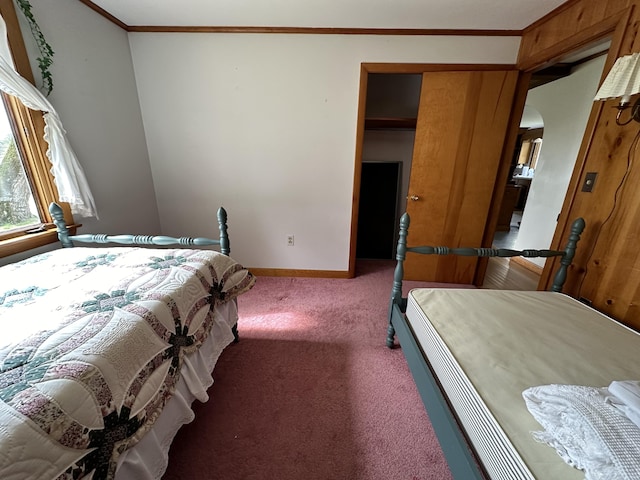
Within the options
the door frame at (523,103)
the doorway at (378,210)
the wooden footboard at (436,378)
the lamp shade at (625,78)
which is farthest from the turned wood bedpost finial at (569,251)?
the doorway at (378,210)

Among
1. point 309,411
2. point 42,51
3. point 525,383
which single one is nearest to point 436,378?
point 525,383

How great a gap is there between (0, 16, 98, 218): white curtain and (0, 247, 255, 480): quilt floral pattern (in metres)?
0.54

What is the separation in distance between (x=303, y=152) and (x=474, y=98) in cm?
157

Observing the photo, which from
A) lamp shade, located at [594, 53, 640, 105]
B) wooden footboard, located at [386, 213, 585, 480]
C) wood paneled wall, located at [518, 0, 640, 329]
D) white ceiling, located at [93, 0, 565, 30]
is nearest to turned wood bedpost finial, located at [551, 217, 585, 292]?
wooden footboard, located at [386, 213, 585, 480]

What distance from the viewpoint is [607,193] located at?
4.77 feet

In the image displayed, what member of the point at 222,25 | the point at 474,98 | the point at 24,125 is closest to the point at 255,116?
the point at 222,25

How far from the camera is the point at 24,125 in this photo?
151cm

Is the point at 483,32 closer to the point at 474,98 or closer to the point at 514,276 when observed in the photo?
the point at 474,98

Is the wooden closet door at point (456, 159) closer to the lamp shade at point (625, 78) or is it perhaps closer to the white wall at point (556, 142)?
the lamp shade at point (625, 78)

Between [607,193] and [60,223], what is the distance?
3.32 m

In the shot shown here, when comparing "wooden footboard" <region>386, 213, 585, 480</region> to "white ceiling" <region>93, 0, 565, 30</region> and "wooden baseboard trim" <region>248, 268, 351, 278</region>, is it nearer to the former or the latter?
"wooden baseboard trim" <region>248, 268, 351, 278</region>

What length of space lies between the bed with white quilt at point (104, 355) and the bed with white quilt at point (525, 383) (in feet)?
3.33

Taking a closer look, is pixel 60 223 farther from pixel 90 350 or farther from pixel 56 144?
pixel 90 350

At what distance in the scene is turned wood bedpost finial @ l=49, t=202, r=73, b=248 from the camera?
1.59m
